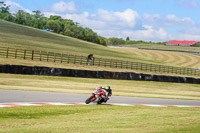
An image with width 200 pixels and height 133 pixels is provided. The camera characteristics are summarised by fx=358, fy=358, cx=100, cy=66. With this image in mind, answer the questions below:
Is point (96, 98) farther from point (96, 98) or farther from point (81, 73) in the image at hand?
point (81, 73)

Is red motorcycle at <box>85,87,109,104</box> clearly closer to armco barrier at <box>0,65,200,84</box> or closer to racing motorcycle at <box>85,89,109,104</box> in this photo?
racing motorcycle at <box>85,89,109,104</box>

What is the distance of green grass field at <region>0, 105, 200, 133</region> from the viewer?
8.71 metres

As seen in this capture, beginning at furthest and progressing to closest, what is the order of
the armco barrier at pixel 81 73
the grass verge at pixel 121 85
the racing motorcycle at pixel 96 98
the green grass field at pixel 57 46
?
the green grass field at pixel 57 46 < the armco barrier at pixel 81 73 < the grass verge at pixel 121 85 < the racing motorcycle at pixel 96 98

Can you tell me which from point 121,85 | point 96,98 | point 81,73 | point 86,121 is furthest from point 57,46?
point 86,121

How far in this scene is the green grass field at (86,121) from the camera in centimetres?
871

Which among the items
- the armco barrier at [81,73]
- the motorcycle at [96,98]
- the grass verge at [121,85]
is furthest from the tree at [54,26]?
the motorcycle at [96,98]

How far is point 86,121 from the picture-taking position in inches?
395

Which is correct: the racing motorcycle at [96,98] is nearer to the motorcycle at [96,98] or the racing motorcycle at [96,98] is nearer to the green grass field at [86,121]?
the motorcycle at [96,98]

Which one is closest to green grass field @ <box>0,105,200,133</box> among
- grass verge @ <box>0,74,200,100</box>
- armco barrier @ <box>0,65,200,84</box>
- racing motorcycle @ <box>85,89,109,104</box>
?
racing motorcycle @ <box>85,89,109,104</box>

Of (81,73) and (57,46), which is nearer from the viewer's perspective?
(81,73)

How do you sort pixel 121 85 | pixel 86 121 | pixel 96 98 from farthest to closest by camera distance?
pixel 121 85
pixel 96 98
pixel 86 121

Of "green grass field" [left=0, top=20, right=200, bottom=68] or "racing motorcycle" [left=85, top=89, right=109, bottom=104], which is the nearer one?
"racing motorcycle" [left=85, top=89, right=109, bottom=104]

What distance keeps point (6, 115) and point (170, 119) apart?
193 inches

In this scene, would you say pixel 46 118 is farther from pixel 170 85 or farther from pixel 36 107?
pixel 170 85
